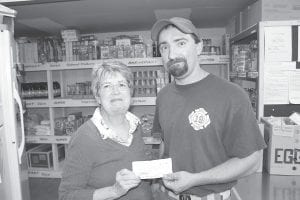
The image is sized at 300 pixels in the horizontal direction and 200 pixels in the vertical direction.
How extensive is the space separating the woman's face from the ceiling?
107 cm

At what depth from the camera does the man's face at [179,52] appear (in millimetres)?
1567

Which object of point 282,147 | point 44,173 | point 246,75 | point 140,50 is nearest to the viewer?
point 282,147

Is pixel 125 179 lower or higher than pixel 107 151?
lower

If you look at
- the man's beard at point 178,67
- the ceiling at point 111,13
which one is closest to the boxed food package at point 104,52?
the ceiling at point 111,13

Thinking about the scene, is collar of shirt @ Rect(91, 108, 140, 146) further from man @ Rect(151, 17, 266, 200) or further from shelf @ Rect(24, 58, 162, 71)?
shelf @ Rect(24, 58, 162, 71)

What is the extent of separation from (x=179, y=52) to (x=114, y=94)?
44 centimetres

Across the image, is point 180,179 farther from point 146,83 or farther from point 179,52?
point 146,83

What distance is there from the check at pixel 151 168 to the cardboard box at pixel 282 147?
119cm

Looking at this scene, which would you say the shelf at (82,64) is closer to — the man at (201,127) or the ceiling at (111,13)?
the ceiling at (111,13)

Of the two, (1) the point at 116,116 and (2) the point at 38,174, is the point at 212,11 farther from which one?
(2) the point at 38,174

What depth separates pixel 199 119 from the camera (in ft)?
5.05

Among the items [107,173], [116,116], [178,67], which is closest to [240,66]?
[178,67]

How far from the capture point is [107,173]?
1.52m

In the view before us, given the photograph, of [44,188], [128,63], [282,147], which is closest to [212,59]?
[128,63]
